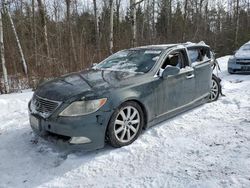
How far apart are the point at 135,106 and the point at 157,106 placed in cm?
52

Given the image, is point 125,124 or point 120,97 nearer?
point 120,97

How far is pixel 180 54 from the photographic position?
16.4 ft

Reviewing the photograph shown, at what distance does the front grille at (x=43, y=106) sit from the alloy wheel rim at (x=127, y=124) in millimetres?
907

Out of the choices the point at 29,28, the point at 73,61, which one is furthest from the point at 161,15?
the point at 73,61

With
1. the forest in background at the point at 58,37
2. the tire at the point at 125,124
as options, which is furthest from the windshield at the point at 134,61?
the forest in background at the point at 58,37

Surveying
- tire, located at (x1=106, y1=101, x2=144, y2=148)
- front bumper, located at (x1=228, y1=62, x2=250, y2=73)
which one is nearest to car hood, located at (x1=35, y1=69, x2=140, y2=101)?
tire, located at (x1=106, y1=101, x2=144, y2=148)

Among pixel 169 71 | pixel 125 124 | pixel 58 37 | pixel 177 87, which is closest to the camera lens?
pixel 125 124

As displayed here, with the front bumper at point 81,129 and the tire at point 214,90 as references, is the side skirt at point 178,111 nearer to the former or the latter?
the tire at point 214,90

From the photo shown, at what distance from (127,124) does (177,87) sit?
1.35 m

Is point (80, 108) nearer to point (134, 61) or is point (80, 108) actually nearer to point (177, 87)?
point (134, 61)

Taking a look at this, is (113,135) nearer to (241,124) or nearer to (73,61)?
(241,124)

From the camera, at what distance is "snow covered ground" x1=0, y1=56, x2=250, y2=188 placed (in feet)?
9.98

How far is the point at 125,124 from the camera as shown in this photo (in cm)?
384

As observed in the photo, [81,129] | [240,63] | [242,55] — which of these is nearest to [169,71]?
[81,129]
